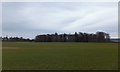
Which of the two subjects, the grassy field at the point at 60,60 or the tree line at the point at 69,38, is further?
the tree line at the point at 69,38

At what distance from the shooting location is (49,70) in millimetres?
12703

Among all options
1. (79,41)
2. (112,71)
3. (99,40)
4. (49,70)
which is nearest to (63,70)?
(49,70)

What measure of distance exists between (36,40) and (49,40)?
13.7 feet

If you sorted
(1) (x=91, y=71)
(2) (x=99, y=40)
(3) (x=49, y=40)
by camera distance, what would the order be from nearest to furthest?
(1) (x=91, y=71), (2) (x=99, y=40), (3) (x=49, y=40)

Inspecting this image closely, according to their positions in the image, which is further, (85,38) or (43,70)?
(85,38)

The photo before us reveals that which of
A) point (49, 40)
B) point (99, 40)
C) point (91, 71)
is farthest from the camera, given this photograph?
point (49, 40)

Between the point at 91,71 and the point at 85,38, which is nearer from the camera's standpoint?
the point at 91,71

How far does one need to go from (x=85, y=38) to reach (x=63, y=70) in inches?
2700

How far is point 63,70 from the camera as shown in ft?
41.7

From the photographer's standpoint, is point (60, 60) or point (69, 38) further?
point (69, 38)

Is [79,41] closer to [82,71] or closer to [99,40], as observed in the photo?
[99,40]

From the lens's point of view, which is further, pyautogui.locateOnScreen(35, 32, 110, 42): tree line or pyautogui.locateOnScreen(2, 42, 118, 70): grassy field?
pyautogui.locateOnScreen(35, 32, 110, 42): tree line

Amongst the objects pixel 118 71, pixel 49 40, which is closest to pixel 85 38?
pixel 49 40

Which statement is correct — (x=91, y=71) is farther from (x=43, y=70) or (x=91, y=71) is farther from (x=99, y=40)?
(x=99, y=40)
